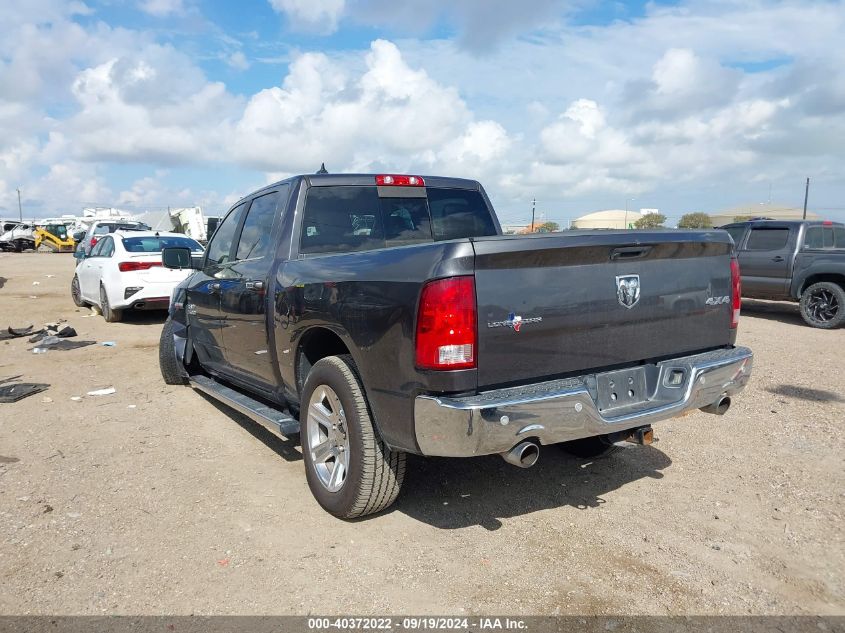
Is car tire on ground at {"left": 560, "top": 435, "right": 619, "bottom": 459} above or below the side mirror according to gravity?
below

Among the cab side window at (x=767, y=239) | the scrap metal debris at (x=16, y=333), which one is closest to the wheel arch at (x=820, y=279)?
the cab side window at (x=767, y=239)

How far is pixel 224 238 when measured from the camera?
5.34 m

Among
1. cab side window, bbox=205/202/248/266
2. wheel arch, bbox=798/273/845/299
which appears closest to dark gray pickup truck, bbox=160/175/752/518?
cab side window, bbox=205/202/248/266

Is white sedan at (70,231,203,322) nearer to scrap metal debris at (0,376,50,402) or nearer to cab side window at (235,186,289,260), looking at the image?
scrap metal debris at (0,376,50,402)

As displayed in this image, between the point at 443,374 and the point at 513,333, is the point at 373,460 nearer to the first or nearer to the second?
the point at 443,374

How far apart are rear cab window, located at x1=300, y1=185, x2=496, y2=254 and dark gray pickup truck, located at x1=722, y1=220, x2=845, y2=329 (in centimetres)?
791

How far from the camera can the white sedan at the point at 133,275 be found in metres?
10.5

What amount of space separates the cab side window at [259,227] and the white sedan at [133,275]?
611cm

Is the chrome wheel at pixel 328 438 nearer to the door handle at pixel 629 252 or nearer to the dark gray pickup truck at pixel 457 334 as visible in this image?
the dark gray pickup truck at pixel 457 334

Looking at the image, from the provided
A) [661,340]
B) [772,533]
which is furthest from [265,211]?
[772,533]

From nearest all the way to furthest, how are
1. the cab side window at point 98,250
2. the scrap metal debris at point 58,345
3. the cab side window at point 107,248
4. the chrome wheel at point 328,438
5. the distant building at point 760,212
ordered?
the chrome wheel at point 328,438 < the scrap metal debris at point 58,345 < the cab side window at point 107,248 < the cab side window at point 98,250 < the distant building at point 760,212

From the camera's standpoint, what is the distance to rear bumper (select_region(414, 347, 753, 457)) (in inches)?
105

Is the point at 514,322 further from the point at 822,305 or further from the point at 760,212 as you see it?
the point at 760,212

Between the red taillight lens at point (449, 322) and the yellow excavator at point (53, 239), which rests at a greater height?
the red taillight lens at point (449, 322)
